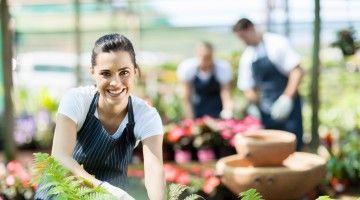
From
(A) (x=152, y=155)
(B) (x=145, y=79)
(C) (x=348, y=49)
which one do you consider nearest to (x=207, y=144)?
(C) (x=348, y=49)

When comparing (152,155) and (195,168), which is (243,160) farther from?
(152,155)

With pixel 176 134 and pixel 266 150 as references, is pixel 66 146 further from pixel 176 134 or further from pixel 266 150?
pixel 176 134

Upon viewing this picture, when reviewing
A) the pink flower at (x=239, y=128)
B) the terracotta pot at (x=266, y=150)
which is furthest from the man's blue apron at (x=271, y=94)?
the terracotta pot at (x=266, y=150)

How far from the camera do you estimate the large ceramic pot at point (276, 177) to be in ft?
12.1

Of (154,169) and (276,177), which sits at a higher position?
(154,169)

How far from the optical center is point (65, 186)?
173 cm

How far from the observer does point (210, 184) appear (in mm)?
4309

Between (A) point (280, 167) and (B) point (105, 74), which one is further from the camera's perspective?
(A) point (280, 167)

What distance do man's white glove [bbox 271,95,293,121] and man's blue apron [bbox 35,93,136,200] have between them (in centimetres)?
325

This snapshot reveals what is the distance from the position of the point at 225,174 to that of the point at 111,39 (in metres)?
2.05

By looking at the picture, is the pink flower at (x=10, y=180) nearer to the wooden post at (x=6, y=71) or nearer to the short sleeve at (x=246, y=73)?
the wooden post at (x=6, y=71)

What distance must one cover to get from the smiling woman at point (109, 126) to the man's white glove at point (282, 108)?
325 centimetres

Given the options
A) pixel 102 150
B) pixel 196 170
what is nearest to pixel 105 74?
pixel 102 150

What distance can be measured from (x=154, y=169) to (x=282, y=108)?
3415 millimetres
